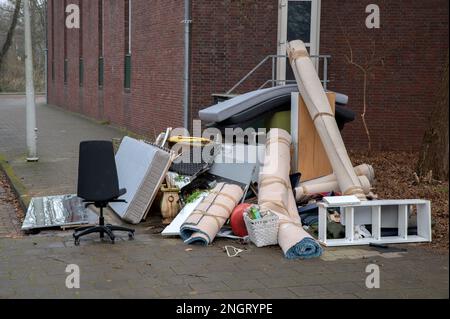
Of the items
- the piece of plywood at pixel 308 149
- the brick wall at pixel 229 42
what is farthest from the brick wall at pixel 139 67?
the piece of plywood at pixel 308 149

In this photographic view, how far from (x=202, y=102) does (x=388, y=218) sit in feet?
27.3

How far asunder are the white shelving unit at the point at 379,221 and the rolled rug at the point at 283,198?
1.26ft

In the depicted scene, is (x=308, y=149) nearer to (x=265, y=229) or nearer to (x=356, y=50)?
(x=265, y=229)

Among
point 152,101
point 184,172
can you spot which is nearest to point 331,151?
point 184,172

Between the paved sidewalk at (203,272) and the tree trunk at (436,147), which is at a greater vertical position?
the tree trunk at (436,147)

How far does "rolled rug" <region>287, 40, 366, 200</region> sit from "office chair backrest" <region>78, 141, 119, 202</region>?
3.07 meters

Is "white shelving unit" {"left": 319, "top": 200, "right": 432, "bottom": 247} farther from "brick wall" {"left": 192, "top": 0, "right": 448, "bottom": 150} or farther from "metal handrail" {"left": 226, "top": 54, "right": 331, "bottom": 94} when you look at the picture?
"brick wall" {"left": 192, "top": 0, "right": 448, "bottom": 150}

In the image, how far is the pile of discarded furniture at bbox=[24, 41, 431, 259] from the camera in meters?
7.88

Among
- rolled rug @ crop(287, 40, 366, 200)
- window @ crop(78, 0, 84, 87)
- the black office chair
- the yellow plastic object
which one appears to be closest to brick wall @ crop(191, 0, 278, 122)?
the yellow plastic object

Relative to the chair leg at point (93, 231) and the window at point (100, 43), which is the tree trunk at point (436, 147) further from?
the window at point (100, 43)

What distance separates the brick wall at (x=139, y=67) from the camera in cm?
1698

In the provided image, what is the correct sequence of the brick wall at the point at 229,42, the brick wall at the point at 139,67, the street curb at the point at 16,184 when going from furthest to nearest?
the brick wall at the point at 139,67 → the brick wall at the point at 229,42 → the street curb at the point at 16,184

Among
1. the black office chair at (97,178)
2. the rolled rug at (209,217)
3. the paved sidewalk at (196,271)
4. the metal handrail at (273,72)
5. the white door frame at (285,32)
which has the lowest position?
the paved sidewalk at (196,271)

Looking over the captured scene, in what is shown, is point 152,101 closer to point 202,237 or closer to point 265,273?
point 202,237
